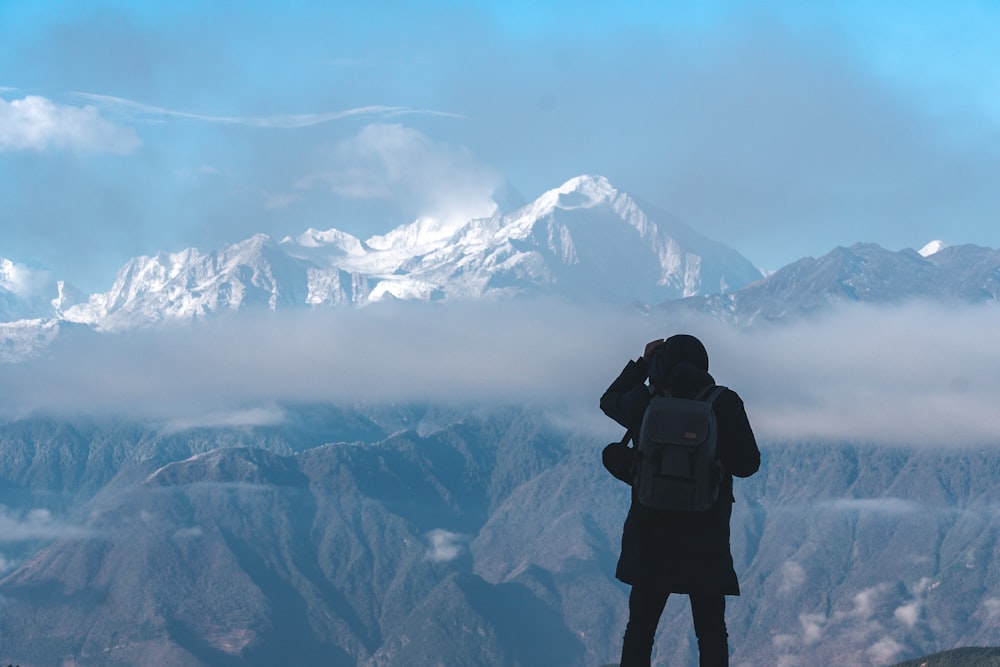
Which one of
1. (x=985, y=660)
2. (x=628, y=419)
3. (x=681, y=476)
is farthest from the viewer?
(x=985, y=660)

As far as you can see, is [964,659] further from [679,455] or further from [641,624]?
[679,455]

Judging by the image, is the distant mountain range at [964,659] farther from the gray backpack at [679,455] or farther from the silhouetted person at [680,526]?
the gray backpack at [679,455]

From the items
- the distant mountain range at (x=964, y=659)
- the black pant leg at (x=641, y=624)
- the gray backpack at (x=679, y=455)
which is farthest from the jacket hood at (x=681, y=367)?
the distant mountain range at (x=964, y=659)

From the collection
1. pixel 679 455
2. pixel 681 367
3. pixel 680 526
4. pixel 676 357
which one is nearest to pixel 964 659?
pixel 680 526

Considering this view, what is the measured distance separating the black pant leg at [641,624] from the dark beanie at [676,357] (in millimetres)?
2062

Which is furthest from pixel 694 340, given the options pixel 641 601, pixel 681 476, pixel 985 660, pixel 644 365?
pixel 985 660

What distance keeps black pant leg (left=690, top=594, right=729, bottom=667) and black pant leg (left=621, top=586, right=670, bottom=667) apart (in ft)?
1.14

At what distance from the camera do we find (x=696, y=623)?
12.5m

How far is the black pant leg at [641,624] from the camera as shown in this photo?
492 inches

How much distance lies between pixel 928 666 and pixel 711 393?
185793 millimetres

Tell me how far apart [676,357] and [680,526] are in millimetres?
1594

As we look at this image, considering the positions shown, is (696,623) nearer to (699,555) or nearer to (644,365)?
(699,555)

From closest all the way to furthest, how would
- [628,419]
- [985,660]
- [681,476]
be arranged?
[681,476]
[628,419]
[985,660]

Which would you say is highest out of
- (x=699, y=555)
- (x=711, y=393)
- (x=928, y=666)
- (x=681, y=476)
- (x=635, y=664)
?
(x=711, y=393)
